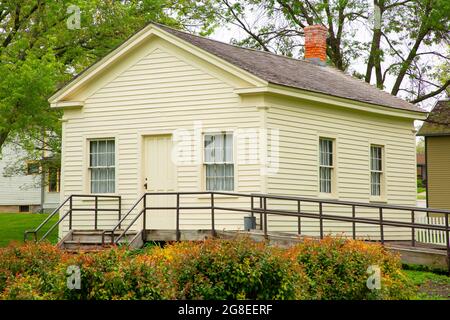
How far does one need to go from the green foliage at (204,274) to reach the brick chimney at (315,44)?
51.0 ft

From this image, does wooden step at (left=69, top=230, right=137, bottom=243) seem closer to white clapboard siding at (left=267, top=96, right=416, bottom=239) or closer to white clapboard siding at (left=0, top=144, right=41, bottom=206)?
white clapboard siding at (left=267, top=96, right=416, bottom=239)

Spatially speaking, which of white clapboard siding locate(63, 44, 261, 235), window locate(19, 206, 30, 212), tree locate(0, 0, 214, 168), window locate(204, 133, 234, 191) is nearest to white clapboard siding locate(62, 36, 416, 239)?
white clapboard siding locate(63, 44, 261, 235)

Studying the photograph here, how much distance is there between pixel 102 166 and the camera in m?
21.5

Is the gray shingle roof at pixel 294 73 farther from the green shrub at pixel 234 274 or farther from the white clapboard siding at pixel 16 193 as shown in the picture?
the white clapboard siding at pixel 16 193

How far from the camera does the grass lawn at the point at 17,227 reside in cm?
2857

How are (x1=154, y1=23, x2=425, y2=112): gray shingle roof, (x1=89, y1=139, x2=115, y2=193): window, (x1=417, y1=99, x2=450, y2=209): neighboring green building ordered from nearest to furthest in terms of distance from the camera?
1. (x1=154, y1=23, x2=425, y2=112): gray shingle roof
2. (x1=89, y1=139, x2=115, y2=193): window
3. (x1=417, y1=99, x2=450, y2=209): neighboring green building

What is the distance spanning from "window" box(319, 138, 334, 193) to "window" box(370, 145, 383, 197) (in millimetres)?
2055

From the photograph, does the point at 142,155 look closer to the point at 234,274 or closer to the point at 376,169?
the point at 376,169

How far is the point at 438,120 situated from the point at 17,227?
68.1 feet

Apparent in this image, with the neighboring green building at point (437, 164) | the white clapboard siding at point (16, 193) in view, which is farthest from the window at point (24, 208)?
the neighboring green building at point (437, 164)

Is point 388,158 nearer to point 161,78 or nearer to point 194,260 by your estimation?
point 161,78

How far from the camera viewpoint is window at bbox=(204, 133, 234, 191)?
64.0 ft

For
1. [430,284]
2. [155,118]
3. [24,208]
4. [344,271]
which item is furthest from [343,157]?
[24,208]

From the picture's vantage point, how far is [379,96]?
971 inches
